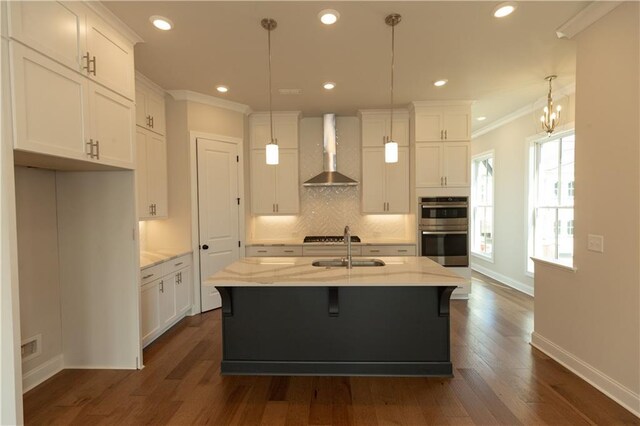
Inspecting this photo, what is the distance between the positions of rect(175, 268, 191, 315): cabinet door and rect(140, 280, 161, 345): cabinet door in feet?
1.35

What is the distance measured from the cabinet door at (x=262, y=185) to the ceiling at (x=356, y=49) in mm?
898

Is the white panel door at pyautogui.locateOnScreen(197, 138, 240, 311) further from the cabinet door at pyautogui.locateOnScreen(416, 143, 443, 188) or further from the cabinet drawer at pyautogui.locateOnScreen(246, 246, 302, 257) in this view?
the cabinet door at pyautogui.locateOnScreen(416, 143, 443, 188)

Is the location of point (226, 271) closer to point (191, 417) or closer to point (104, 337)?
point (191, 417)

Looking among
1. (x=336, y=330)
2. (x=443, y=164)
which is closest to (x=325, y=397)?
(x=336, y=330)

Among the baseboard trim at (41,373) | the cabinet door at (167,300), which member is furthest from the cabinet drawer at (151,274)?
the baseboard trim at (41,373)

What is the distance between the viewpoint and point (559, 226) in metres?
4.58

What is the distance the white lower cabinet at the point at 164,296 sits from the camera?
10.5ft

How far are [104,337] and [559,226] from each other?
18.9 feet

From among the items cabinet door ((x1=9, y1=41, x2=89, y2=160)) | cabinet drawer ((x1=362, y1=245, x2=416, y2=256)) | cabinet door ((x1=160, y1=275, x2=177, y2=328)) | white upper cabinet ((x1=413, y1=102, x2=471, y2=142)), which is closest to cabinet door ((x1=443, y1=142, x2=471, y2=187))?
white upper cabinet ((x1=413, y1=102, x2=471, y2=142))

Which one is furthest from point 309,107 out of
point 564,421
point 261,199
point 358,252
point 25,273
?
point 564,421

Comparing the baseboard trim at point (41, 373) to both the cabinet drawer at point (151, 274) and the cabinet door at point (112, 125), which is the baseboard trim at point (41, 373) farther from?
the cabinet door at point (112, 125)

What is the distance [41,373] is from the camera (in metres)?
2.60

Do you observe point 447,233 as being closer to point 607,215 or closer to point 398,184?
point 398,184

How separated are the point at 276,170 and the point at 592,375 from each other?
4246 mm
